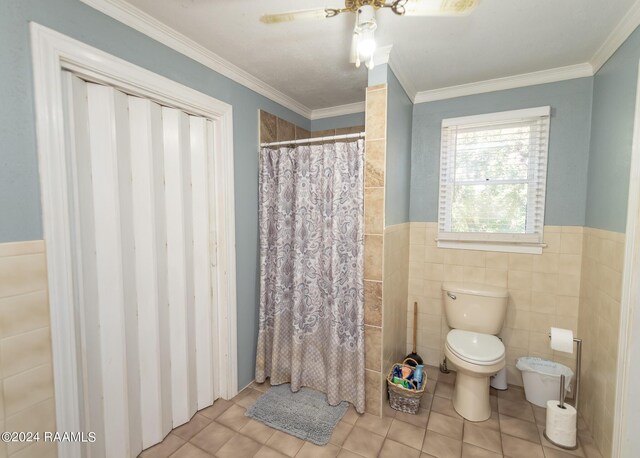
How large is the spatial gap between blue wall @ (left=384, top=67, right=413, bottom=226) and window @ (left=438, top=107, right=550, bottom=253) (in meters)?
0.30

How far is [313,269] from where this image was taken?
201cm

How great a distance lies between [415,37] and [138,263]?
2.02 metres

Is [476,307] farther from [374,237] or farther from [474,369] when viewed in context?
[374,237]

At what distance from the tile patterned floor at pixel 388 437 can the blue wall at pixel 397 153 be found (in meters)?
1.31

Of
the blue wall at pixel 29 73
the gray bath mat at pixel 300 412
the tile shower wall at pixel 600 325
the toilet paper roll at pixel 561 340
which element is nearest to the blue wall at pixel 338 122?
the blue wall at pixel 29 73

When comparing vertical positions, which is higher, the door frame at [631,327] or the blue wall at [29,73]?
the blue wall at [29,73]

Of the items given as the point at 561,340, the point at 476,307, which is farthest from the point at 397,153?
the point at 561,340

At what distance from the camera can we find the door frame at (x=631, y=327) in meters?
1.32

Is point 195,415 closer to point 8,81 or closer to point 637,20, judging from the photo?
point 8,81

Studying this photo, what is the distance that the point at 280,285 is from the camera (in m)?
2.07

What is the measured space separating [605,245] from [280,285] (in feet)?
6.66

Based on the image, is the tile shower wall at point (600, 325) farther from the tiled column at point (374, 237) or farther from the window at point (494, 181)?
the tiled column at point (374, 237)

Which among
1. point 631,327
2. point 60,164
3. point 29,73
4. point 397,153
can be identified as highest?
point 29,73

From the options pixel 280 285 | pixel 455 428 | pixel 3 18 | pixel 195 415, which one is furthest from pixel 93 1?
pixel 455 428
